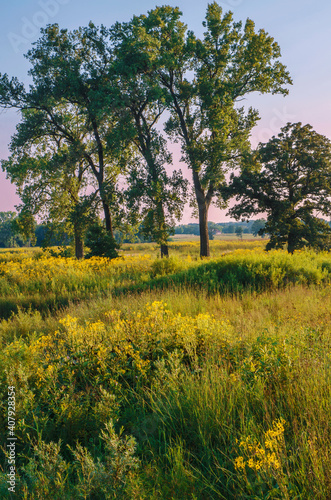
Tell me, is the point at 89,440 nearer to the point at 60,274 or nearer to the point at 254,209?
the point at 60,274

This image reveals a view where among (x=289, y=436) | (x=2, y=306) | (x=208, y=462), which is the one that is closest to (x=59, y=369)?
(x=208, y=462)

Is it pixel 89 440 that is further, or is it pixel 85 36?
pixel 85 36

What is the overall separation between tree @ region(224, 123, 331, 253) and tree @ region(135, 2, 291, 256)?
340 cm

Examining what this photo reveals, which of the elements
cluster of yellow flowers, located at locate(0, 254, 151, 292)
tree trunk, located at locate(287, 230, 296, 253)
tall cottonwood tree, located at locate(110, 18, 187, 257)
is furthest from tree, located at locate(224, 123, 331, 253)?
cluster of yellow flowers, located at locate(0, 254, 151, 292)

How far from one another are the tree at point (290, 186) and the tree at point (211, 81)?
340 centimetres

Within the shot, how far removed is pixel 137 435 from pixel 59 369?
4.44 feet

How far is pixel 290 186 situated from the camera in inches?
853

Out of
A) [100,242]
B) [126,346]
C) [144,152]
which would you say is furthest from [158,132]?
[126,346]

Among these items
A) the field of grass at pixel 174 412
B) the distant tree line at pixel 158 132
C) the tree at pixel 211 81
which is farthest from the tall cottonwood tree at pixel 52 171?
the field of grass at pixel 174 412

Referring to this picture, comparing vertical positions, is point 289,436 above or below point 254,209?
below

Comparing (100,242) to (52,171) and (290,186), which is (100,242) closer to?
(52,171)

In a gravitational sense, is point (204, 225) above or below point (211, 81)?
below

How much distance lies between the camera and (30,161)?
20484 millimetres

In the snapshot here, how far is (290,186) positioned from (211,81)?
31.4 feet
